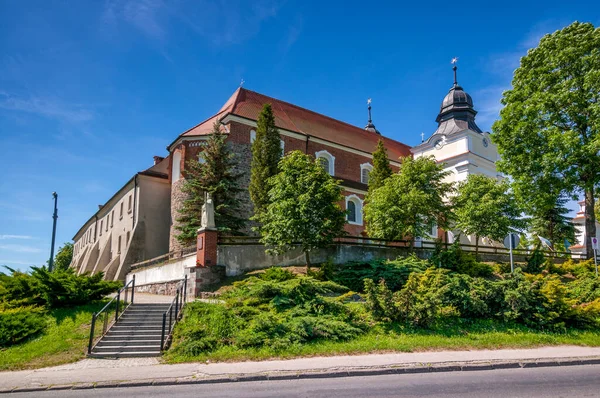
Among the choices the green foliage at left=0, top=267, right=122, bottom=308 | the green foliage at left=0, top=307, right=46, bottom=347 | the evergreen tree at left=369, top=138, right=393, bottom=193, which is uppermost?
the evergreen tree at left=369, top=138, right=393, bottom=193

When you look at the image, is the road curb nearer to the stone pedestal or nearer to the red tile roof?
the stone pedestal

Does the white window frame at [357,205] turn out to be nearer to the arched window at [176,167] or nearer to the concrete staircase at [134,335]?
the arched window at [176,167]

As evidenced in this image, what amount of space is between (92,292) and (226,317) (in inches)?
196

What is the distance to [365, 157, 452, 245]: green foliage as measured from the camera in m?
21.0

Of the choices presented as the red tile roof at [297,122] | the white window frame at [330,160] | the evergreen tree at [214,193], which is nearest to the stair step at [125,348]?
the evergreen tree at [214,193]

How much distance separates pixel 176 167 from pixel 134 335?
839 inches

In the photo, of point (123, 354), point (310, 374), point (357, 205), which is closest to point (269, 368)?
point (310, 374)

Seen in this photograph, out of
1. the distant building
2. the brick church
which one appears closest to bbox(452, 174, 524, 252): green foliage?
the brick church

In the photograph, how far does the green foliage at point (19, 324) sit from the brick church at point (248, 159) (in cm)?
1533

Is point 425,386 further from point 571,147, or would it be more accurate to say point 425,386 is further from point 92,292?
point 571,147

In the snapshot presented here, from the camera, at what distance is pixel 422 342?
10383mm

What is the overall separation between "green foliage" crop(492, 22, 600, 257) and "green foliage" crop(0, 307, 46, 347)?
2152cm

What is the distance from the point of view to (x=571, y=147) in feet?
66.9

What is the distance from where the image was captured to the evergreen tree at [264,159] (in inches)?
883
